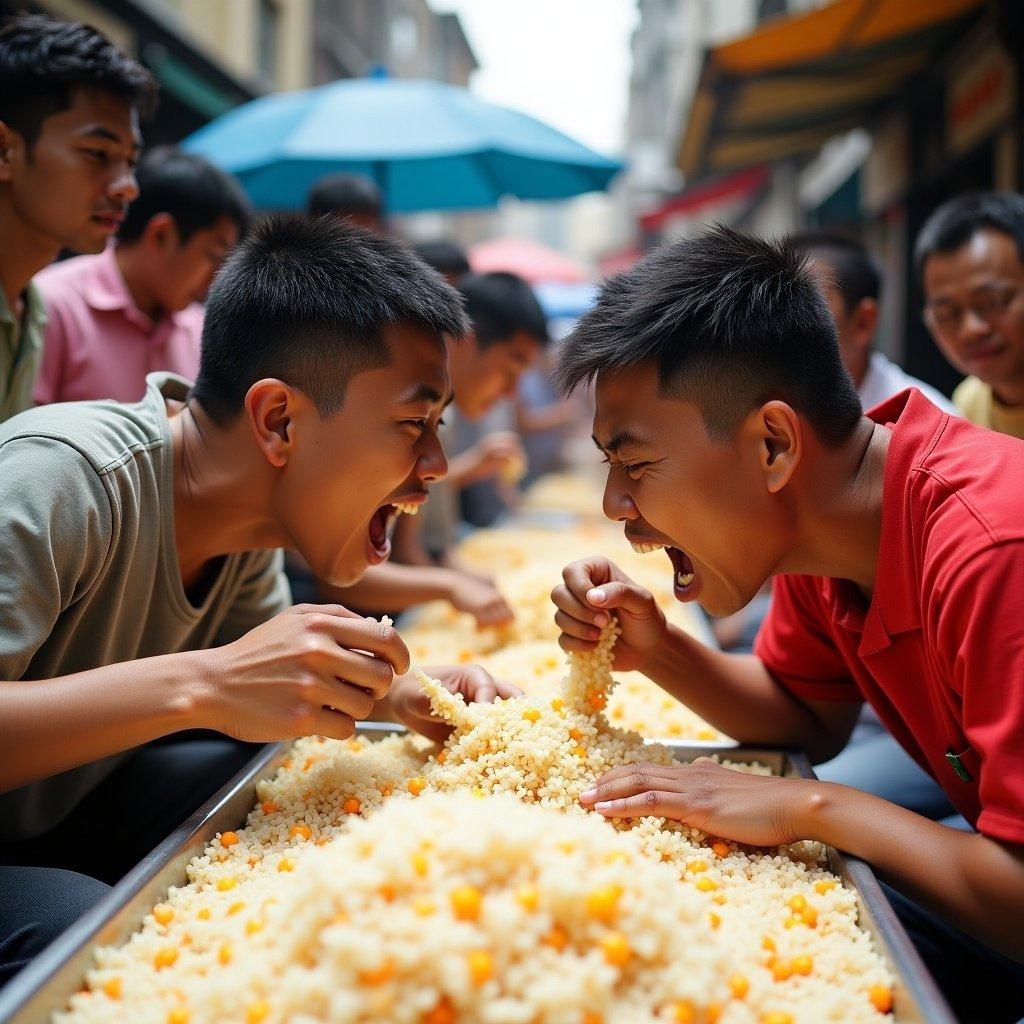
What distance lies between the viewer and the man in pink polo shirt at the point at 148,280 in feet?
11.1

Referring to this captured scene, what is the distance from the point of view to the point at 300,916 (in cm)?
121

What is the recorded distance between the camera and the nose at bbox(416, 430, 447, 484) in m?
2.12

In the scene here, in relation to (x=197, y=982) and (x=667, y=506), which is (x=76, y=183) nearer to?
(x=667, y=506)

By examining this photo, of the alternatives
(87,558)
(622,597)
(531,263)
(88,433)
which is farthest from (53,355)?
(531,263)

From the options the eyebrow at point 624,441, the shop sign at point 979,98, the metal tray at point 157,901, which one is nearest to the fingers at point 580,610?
the eyebrow at point 624,441

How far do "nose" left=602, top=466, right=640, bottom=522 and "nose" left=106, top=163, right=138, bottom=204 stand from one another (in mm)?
1782

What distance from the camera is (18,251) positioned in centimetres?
263

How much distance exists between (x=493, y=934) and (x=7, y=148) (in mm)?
2489

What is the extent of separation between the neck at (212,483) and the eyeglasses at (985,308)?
106 inches

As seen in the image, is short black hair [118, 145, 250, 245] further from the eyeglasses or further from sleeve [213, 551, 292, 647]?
the eyeglasses

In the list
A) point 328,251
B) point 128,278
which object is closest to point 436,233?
point 128,278

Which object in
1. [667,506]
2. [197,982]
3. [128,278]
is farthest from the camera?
[128,278]

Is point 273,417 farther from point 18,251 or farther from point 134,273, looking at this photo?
point 134,273

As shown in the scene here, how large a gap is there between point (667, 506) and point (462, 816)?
77cm
